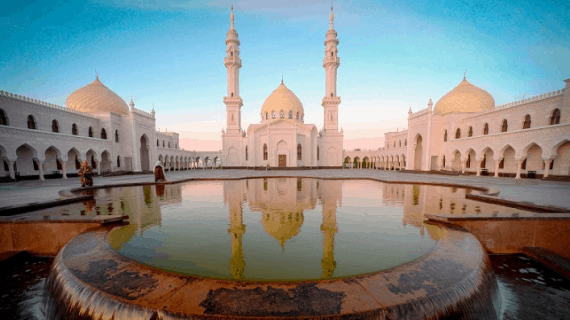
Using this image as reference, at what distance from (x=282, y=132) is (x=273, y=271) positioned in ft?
83.9

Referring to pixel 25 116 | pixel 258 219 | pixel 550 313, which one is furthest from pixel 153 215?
pixel 25 116

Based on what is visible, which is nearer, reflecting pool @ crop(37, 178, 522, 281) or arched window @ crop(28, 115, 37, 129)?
reflecting pool @ crop(37, 178, 522, 281)

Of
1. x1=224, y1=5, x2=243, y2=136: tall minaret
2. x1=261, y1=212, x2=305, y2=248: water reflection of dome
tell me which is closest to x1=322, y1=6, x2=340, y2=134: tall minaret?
x1=224, y1=5, x2=243, y2=136: tall minaret

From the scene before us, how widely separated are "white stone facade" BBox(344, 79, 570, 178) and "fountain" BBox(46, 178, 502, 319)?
18252 millimetres

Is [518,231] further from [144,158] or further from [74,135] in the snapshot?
[144,158]

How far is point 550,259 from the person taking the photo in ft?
10.6

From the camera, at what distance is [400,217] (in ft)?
14.9

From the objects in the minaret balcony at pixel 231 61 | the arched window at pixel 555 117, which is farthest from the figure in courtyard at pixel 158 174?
the arched window at pixel 555 117

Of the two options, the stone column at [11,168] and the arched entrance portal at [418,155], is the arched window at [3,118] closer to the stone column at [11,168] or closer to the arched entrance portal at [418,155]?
the stone column at [11,168]

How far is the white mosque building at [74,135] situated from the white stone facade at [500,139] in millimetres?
31123

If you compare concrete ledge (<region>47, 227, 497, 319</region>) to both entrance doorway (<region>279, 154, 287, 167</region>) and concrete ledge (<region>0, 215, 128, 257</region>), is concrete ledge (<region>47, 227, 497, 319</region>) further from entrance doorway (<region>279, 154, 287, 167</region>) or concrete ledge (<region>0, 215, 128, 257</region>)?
entrance doorway (<region>279, 154, 287, 167</region>)

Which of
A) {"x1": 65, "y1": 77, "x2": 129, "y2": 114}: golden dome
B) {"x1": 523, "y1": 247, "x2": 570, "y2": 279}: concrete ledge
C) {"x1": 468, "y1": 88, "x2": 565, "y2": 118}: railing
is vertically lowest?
{"x1": 523, "y1": 247, "x2": 570, "y2": 279}: concrete ledge

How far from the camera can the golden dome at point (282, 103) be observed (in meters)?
30.8

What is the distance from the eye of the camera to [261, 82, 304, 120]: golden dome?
30.8m
